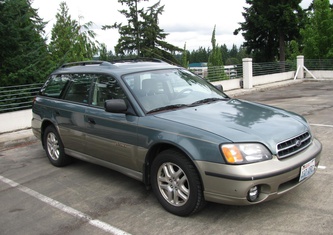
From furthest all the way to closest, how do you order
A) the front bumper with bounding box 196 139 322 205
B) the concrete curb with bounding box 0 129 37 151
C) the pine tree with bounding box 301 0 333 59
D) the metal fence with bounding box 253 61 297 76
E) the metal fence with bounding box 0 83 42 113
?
the pine tree with bounding box 301 0 333 59, the metal fence with bounding box 253 61 297 76, the metal fence with bounding box 0 83 42 113, the concrete curb with bounding box 0 129 37 151, the front bumper with bounding box 196 139 322 205

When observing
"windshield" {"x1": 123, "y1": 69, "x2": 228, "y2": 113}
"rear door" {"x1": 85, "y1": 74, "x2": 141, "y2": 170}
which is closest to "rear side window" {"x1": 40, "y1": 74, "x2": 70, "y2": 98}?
"rear door" {"x1": 85, "y1": 74, "x2": 141, "y2": 170}

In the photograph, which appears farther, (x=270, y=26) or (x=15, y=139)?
(x=270, y=26)

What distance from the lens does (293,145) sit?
3441 millimetres

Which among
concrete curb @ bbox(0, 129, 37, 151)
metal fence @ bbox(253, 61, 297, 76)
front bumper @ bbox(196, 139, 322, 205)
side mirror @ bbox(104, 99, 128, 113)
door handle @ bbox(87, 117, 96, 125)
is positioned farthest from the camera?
metal fence @ bbox(253, 61, 297, 76)

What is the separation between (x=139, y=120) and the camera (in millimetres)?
3932

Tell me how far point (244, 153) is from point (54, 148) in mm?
3616

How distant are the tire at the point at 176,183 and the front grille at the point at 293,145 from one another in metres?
0.86

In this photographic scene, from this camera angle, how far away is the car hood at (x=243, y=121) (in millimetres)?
3312

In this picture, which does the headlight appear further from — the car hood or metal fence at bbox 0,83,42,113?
metal fence at bbox 0,83,42,113

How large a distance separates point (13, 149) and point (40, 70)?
427 cm

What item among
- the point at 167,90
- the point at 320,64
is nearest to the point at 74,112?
the point at 167,90

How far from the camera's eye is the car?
3201mm

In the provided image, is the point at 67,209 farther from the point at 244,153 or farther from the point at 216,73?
the point at 216,73

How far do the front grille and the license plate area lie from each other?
0.17 m
